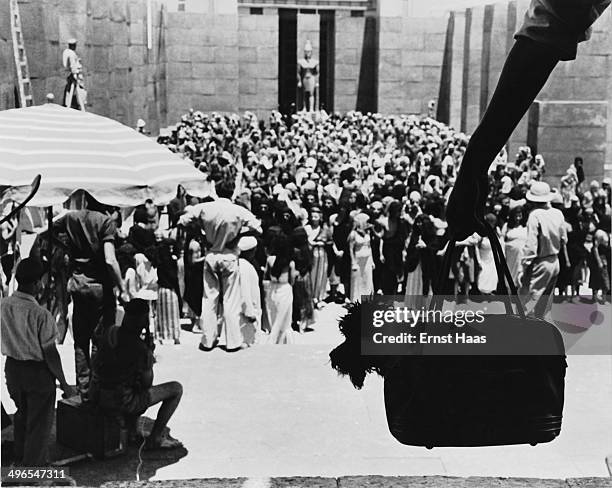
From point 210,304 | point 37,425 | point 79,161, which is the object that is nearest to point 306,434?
point 37,425

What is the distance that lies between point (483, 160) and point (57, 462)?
5315 millimetres

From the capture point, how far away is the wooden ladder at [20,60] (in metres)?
16.7

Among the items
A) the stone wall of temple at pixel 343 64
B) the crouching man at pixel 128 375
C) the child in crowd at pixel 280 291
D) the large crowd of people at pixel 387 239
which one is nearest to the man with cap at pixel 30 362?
the crouching man at pixel 128 375

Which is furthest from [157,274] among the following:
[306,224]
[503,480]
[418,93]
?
[418,93]

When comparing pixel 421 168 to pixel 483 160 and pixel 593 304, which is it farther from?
pixel 483 160

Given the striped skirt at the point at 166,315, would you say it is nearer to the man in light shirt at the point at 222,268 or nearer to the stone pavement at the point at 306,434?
the man in light shirt at the point at 222,268

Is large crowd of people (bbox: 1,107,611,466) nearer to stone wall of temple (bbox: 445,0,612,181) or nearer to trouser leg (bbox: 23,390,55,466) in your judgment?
trouser leg (bbox: 23,390,55,466)

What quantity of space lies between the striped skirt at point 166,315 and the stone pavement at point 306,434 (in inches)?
42.1

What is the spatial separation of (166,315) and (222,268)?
2.61 ft

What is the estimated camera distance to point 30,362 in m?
6.27

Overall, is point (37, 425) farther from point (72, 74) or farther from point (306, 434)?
point (72, 74)

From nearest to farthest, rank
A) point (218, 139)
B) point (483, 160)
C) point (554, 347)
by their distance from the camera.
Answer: point (483, 160), point (554, 347), point (218, 139)

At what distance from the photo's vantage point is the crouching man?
6434 mm

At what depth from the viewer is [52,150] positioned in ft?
20.6
